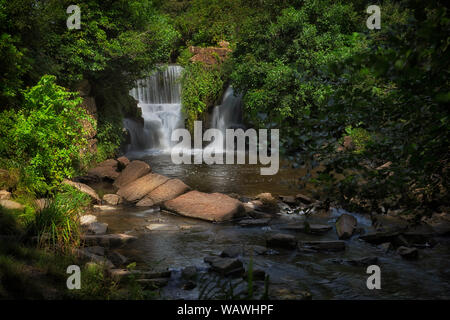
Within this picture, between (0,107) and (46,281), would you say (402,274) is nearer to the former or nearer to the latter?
(46,281)

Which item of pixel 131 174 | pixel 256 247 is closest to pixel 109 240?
pixel 256 247

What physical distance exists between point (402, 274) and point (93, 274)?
4.83m

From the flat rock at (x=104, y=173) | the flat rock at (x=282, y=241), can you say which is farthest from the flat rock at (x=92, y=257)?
the flat rock at (x=104, y=173)

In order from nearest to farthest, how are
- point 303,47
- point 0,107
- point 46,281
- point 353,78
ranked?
point 353,78, point 46,281, point 0,107, point 303,47

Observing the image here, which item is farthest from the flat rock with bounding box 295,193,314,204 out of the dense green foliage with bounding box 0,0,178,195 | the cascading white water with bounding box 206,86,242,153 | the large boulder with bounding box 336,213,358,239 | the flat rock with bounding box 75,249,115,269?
the cascading white water with bounding box 206,86,242,153

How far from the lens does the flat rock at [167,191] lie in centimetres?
1148

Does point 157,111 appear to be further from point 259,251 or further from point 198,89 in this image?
point 259,251

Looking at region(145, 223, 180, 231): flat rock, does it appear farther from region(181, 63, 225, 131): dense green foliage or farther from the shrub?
region(181, 63, 225, 131): dense green foliage

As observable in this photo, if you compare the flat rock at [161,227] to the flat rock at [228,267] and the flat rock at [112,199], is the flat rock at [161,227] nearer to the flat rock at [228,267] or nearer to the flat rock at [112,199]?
the flat rock at [112,199]

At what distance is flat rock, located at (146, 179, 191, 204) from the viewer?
37.7 feet

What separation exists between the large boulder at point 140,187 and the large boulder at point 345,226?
527 centimetres

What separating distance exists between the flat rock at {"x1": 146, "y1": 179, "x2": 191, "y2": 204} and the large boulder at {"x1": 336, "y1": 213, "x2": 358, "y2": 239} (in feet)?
14.6
